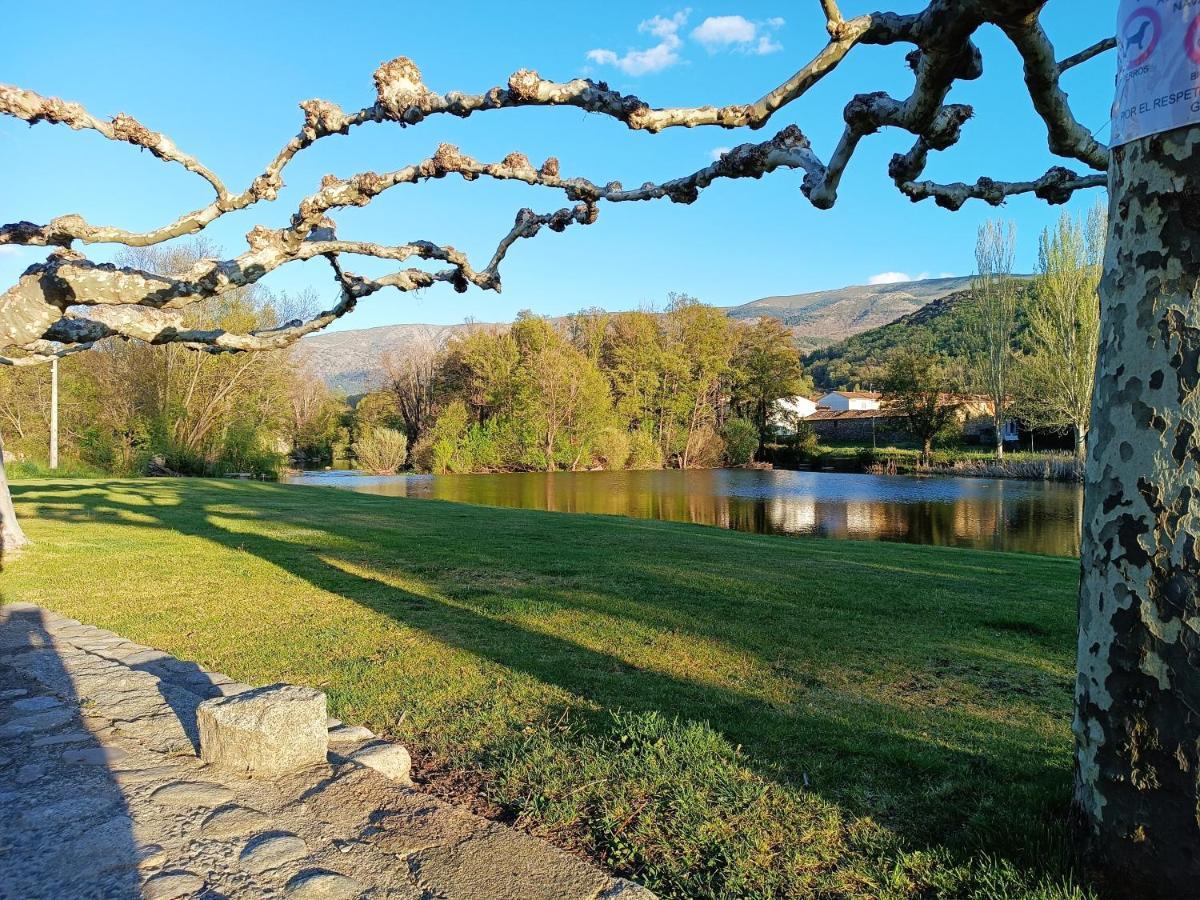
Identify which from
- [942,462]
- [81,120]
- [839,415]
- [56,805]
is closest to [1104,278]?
[56,805]

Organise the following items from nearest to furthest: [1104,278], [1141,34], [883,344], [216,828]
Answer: [1141,34] < [1104,278] < [216,828] < [883,344]

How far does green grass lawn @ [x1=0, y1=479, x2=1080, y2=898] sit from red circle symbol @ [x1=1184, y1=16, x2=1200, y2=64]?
98.7 inches

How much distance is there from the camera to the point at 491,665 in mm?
4789

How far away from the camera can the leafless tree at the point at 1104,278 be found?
208 cm

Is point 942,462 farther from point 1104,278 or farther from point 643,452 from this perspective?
point 1104,278

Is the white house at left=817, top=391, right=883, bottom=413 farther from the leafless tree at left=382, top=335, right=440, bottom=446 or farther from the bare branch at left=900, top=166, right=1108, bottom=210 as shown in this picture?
the bare branch at left=900, top=166, right=1108, bottom=210

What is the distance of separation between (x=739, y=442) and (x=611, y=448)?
10.5 metres

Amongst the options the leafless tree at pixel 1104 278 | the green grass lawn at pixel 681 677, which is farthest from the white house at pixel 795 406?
the leafless tree at pixel 1104 278

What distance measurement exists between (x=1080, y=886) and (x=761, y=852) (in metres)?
0.98

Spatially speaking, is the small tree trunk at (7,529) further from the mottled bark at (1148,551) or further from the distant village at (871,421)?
the distant village at (871,421)

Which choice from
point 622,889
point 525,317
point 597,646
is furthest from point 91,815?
point 525,317

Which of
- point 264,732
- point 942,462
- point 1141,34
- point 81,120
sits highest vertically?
point 81,120

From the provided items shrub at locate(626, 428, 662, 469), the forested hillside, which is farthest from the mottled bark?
the forested hillside

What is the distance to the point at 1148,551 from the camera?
6.97ft
